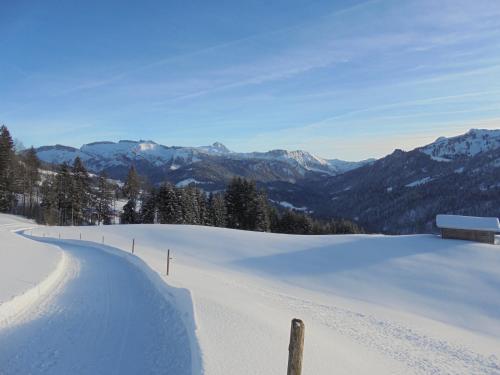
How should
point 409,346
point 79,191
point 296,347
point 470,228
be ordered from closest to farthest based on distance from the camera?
point 296,347
point 409,346
point 470,228
point 79,191

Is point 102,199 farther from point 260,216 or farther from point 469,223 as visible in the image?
point 469,223

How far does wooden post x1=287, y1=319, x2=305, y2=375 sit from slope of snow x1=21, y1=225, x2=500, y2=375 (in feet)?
6.42

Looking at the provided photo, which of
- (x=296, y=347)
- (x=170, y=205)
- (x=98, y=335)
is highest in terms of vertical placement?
(x=170, y=205)

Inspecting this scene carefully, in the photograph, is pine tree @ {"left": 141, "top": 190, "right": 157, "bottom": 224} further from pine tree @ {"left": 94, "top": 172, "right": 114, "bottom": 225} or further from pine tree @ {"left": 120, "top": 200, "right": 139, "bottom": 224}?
pine tree @ {"left": 94, "top": 172, "right": 114, "bottom": 225}

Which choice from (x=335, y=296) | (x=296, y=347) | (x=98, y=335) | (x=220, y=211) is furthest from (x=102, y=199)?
(x=296, y=347)

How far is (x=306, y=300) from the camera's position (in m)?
21.0

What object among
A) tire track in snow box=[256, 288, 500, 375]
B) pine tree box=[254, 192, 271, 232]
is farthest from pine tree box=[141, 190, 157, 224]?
tire track in snow box=[256, 288, 500, 375]

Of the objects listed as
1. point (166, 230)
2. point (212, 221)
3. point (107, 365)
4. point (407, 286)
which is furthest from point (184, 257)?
point (212, 221)

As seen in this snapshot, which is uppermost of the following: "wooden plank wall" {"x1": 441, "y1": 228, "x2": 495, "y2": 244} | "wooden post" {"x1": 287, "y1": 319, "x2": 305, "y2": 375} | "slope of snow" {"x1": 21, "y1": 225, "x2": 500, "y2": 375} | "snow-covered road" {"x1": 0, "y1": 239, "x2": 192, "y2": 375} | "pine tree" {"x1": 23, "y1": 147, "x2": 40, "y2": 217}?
"pine tree" {"x1": 23, "y1": 147, "x2": 40, "y2": 217}

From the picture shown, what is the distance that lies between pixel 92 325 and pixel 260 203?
189 ft

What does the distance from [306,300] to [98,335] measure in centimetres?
1278

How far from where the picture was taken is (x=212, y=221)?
71125 mm

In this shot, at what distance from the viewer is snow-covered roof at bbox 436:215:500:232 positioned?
41.2 m

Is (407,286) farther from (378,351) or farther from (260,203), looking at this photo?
(260,203)
